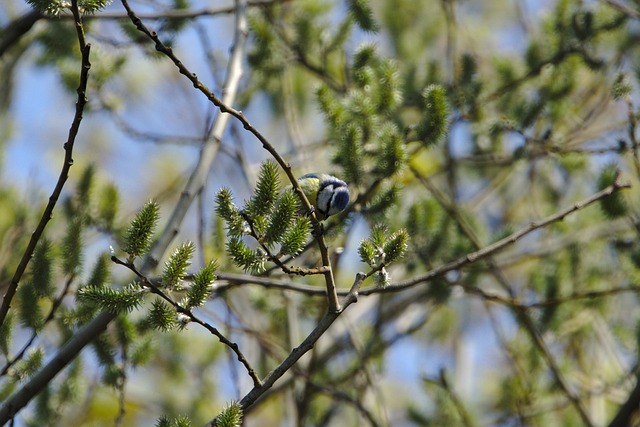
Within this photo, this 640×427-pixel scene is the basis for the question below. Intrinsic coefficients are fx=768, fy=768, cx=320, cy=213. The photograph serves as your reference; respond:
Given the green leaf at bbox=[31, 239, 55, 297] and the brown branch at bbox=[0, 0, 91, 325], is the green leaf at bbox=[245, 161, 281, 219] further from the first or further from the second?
the green leaf at bbox=[31, 239, 55, 297]

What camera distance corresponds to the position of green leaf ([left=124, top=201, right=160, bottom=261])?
5.74 feet

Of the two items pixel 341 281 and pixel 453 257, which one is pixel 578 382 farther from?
pixel 341 281

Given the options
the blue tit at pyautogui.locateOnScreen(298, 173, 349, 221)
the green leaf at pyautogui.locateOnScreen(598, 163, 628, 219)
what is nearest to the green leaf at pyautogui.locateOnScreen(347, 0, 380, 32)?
the blue tit at pyautogui.locateOnScreen(298, 173, 349, 221)

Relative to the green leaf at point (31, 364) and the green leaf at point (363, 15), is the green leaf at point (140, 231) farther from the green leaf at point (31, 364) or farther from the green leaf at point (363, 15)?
the green leaf at point (363, 15)

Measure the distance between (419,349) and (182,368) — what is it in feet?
6.22

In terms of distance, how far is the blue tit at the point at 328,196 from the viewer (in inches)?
102

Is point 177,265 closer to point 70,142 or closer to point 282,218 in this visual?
point 282,218

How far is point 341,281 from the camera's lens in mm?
5555

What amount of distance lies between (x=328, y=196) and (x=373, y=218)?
27cm

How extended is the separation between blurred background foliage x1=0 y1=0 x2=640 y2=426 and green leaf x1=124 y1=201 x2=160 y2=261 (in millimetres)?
114

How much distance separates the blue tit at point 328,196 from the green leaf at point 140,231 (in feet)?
2.88

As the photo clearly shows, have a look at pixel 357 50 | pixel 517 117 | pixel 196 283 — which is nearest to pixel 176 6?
pixel 357 50

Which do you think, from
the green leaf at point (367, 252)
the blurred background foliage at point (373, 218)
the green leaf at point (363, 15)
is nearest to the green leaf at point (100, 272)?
the blurred background foliage at point (373, 218)

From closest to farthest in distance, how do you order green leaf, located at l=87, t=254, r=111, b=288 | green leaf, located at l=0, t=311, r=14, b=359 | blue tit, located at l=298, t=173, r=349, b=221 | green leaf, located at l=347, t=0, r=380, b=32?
green leaf, located at l=0, t=311, r=14, b=359 → green leaf, located at l=87, t=254, r=111, b=288 → blue tit, located at l=298, t=173, r=349, b=221 → green leaf, located at l=347, t=0, r=380, b=32
